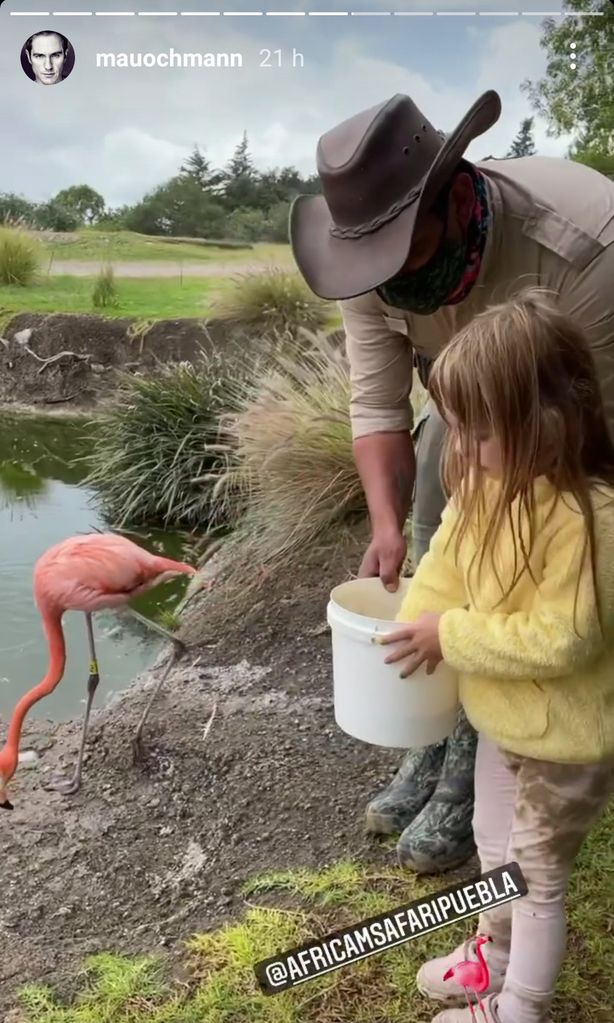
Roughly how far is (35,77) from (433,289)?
0.50 metres

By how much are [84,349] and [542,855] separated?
3.43 meters

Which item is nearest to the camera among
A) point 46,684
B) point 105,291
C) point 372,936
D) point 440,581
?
point 372,936

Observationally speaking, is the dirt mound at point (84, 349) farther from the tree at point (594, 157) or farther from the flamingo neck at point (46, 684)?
the flamingo neck at point (46, 684)

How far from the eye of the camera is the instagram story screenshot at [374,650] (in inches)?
30.7

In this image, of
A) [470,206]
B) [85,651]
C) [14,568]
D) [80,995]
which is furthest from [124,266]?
[80,995]

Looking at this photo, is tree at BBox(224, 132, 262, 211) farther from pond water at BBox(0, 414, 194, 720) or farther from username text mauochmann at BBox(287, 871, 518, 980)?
username text mauochmann at BBox(287, 871, 518, 980)

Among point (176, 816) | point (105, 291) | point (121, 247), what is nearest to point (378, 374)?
point (176, 816)

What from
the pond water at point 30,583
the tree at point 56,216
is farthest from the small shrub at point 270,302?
the tree at point 56,216

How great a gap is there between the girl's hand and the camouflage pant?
12cm

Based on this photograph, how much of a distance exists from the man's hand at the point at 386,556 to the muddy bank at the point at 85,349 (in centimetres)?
265

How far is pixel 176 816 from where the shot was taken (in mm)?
1366

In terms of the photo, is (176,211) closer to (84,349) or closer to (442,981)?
(442,981)

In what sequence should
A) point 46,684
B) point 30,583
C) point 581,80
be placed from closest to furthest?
point 46,684
point 581,80
point 30,583

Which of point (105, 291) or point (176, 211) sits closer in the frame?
point (176, 211)
